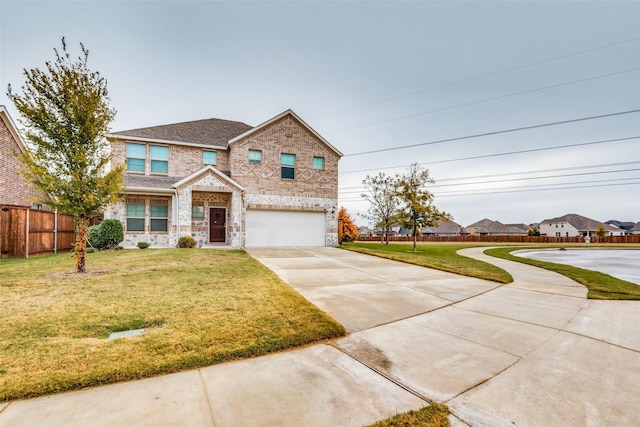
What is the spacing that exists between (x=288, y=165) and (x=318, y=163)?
2.05 meters

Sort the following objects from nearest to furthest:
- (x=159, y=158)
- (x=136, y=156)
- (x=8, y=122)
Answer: (x=8, y=122), (x=136, y=156), (x=159, y=158)

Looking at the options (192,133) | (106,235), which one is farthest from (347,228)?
(106,235)

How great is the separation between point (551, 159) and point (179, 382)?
41060 millimetres

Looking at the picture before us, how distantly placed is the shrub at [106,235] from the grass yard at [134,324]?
634 cm

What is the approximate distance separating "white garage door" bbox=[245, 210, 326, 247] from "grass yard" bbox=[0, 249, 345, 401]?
916 centimetres

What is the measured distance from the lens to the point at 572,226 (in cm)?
6912

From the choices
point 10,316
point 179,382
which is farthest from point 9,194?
point 179,382

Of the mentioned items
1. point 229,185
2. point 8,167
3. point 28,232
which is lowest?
point 28,232

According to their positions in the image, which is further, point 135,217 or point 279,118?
point 279,118

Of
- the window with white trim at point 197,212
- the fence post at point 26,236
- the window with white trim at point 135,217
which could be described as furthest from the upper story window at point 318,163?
the fence post at point 26,236

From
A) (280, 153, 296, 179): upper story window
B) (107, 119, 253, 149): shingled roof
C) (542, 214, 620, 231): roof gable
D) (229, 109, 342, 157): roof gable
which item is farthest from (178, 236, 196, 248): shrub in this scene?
(542, 214, 620, 231): roof gable

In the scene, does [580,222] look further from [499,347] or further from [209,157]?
[499,347]

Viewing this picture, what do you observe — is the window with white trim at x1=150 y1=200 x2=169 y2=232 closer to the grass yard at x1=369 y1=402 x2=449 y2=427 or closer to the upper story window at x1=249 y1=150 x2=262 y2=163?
the upper story window at x1=249 y1=150 x2=262 y2=163

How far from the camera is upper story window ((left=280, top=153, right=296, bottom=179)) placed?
17172 mm
